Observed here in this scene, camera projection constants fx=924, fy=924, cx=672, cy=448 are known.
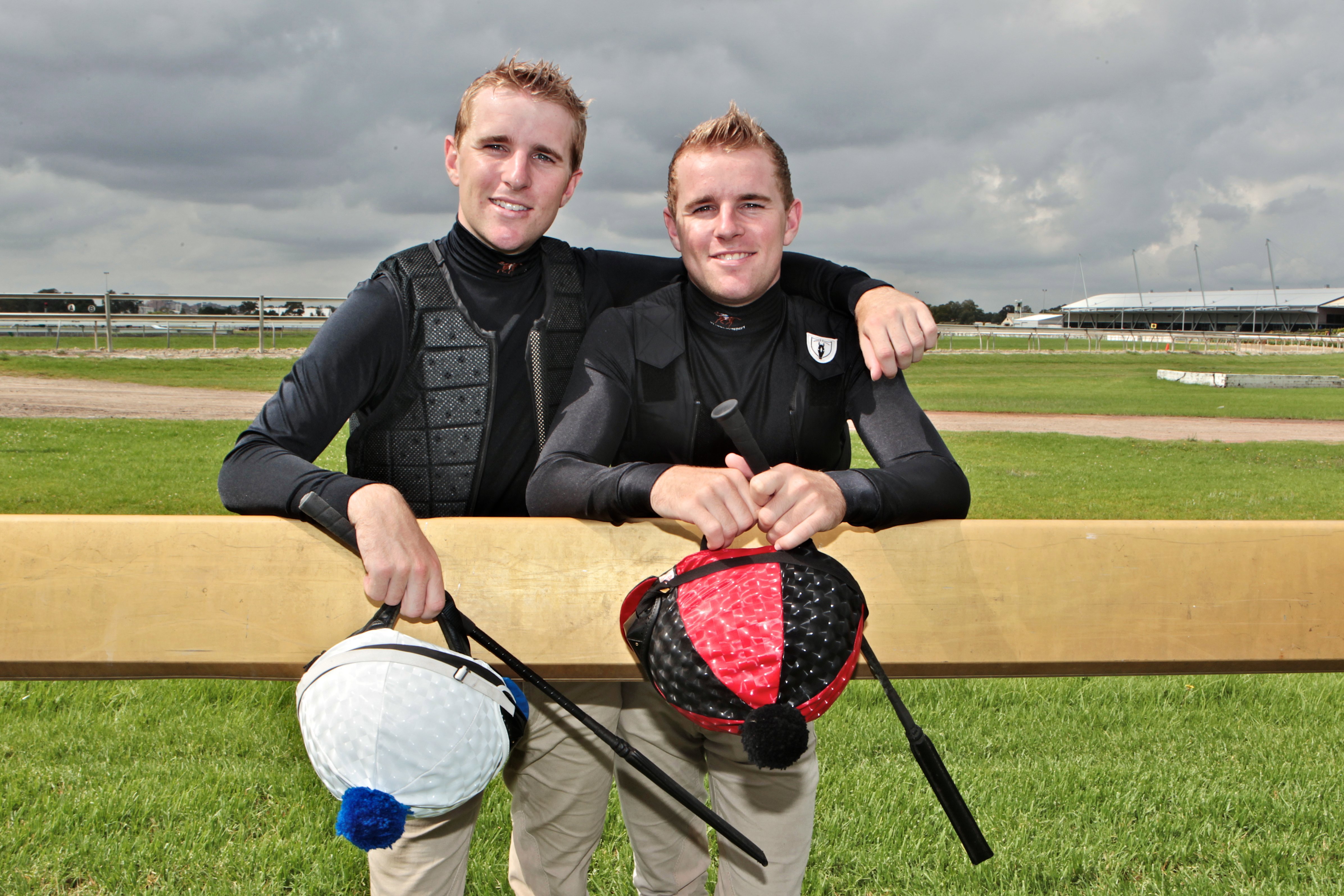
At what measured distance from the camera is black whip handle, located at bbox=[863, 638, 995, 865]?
52.8 inches

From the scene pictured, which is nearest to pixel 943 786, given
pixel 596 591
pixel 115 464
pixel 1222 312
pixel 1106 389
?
pixel 596 591

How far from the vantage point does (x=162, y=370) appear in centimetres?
2166

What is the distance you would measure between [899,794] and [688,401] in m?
1.52

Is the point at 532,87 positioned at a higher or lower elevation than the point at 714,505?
higher

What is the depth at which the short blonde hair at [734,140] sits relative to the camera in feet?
6.29

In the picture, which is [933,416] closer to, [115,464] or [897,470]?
[115,464]

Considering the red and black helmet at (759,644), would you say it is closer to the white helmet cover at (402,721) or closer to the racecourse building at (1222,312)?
the white helmet cover at (402,721)

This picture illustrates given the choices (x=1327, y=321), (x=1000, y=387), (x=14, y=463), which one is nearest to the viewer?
(x=14, y=463)

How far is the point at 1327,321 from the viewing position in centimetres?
9150

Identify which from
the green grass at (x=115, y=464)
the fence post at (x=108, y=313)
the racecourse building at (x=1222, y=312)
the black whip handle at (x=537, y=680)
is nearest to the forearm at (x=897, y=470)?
the black whip handle at (x=537, y=680)

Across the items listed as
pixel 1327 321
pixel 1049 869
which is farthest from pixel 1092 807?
pixel 1327 321

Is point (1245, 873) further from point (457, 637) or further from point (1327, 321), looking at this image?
point (1327, 321)

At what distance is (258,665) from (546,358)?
2.81 ft

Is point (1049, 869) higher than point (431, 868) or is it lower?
lower
